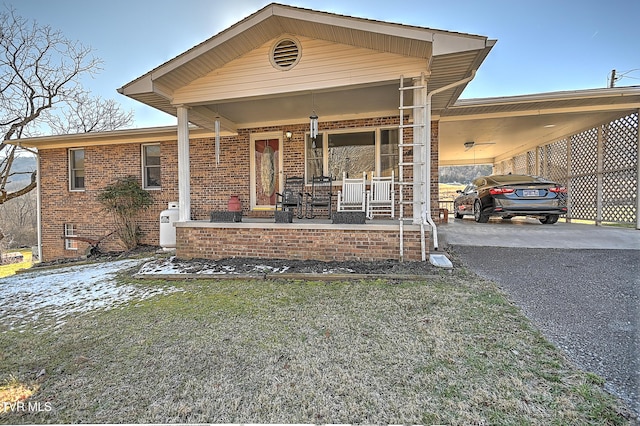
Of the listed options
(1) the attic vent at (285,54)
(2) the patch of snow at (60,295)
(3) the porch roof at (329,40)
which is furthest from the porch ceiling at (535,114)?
(2) the patch of snow at (60,295)

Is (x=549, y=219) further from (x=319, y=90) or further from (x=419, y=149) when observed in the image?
(x=319, y=90)

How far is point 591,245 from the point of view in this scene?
5270 millimetres

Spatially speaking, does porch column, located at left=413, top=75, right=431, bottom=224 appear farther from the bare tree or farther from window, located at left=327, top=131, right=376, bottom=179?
the bare tree

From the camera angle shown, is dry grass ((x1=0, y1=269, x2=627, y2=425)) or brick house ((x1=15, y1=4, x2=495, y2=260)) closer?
dry grass ((x1=0, y1=269, x2=627, y2=425))

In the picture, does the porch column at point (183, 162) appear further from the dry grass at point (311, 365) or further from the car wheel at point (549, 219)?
the car wheel at point (549, 219)

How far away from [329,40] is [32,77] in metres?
16.1

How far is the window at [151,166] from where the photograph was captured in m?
9.02

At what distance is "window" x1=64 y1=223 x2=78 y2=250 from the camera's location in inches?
372

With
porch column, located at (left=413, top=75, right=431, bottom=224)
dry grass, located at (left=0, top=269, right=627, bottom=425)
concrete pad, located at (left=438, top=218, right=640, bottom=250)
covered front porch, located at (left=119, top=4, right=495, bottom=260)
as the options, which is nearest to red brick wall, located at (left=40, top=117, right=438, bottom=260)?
covered front porch, located at (left=119, top=4, right=495, bottom=260)

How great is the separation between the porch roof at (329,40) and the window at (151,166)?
11.3ft

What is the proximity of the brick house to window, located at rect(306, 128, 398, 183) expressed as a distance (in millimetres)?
25

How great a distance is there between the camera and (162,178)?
885 cm

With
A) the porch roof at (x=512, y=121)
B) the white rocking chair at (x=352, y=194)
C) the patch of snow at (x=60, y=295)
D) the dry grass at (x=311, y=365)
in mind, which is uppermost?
the porch roof at (x=512, y=121)

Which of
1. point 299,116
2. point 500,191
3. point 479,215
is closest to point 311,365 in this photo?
point 299,116
